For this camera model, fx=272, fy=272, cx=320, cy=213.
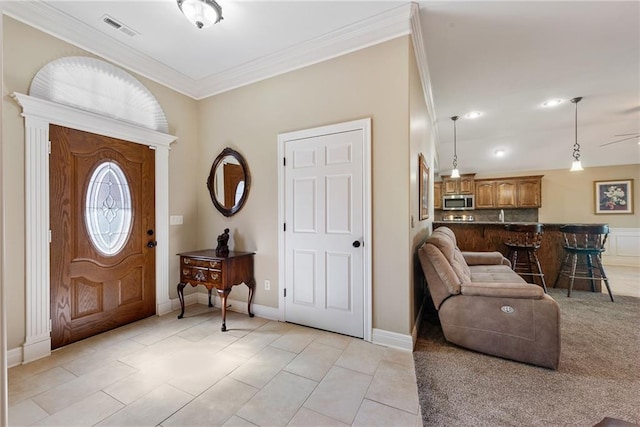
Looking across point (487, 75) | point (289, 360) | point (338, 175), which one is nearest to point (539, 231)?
point (487, 75)

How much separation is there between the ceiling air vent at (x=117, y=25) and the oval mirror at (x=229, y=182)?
54.4 inches

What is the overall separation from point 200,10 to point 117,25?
40.8 inches

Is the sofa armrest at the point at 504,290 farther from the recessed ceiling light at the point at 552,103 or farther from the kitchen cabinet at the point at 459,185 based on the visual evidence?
the kitchen cabinet at the point at 459,185

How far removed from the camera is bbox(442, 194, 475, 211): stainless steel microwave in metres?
7.42

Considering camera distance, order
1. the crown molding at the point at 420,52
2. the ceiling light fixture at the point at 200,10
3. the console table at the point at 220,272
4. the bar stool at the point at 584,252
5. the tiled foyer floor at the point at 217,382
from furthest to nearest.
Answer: the bar stool at the point at 584,252
the console table at the point at 220,272
the crown molding at the point at 420,52
the ceiling light fixture at the point at 200,10
the tiled foyer floor at the point at 217,382

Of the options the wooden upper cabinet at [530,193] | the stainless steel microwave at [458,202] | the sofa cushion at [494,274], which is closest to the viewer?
the sofa cushion at [494,274]

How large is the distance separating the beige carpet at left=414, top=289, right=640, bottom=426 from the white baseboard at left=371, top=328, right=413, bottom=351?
113mm

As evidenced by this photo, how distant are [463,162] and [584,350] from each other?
548 cm

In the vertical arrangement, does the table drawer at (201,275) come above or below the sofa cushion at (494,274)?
above

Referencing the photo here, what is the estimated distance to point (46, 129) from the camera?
7.72ft

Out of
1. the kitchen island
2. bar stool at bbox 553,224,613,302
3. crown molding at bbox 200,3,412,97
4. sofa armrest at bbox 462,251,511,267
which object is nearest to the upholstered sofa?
sofa armrest at bbox 462,251,511,267

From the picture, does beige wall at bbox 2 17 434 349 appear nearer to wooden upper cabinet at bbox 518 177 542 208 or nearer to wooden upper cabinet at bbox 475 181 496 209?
wooden upper cabinet at bbox 475 181 496 209

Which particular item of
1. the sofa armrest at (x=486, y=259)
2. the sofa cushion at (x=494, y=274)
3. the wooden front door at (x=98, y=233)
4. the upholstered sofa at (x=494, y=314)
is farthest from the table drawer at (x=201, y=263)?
the sofa armrest at (x=486, y=259)

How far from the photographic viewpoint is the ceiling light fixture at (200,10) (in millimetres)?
2105
